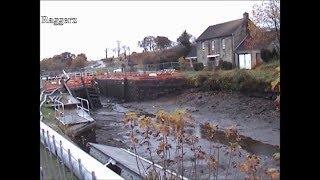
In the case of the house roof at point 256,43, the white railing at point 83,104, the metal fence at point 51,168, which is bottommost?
the metal fence at point 51,168

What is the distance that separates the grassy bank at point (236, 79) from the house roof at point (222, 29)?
144mm

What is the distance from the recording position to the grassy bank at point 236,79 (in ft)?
4.84

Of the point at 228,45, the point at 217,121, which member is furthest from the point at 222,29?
the point at 217,121

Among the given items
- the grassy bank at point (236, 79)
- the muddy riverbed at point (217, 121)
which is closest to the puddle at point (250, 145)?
the muddy riverbed at point (217, 121)

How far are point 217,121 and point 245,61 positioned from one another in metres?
0.26

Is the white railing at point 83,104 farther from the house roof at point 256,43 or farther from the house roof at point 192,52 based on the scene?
the house roof at point 256,43

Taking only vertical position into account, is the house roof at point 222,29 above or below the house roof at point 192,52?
above

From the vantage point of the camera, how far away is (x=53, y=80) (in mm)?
1525

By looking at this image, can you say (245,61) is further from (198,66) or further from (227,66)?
(198,66)

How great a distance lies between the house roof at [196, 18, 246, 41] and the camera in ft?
4.92

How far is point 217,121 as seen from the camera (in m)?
1.46

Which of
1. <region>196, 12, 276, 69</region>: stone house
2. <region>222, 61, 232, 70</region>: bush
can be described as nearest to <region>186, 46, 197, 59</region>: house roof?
<region>196, 12, 276, 69</region>: stone house

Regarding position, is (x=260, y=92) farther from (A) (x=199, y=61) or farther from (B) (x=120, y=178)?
(B) (x=120, y=178)
